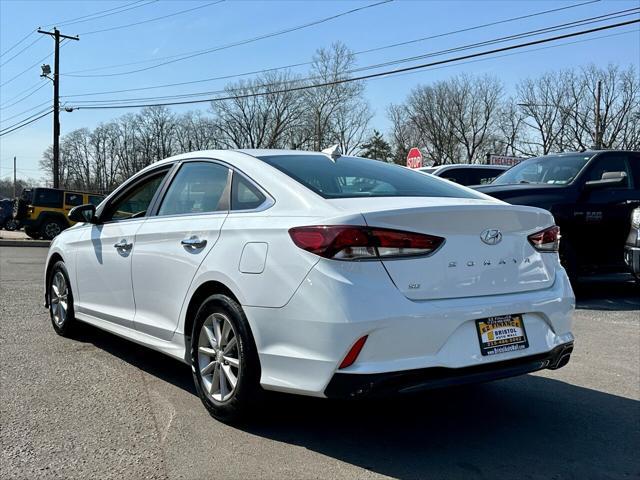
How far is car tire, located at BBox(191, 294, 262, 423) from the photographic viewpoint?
3396 millimetres

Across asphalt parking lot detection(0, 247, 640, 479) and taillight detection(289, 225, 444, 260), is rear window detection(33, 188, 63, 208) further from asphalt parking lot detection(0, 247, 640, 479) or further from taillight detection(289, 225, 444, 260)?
taillight detection(289, 225, 444, 260)

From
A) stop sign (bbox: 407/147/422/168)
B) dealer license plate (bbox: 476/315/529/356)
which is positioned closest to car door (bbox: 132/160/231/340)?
dealer license plate (bbox: 476/315/529/356)

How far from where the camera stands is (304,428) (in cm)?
366

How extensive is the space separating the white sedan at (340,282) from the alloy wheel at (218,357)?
1 centimetres

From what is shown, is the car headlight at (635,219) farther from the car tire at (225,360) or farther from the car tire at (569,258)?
the car tire at (225,360)

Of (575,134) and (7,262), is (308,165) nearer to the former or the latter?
(7,262)

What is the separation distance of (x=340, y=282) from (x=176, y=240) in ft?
5.05

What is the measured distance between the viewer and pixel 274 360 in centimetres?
323

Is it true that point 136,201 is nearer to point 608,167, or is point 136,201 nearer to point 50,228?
point 608,167

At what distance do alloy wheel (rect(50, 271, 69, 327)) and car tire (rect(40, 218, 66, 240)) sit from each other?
694 inches

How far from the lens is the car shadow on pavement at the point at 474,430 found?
3.18 metres

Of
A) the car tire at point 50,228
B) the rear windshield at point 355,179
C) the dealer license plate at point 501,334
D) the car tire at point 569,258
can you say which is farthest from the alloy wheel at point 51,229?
the dealer license plate at point 501,334

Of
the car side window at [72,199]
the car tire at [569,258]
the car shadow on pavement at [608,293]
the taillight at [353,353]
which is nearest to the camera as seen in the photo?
the taillight at [353,353]

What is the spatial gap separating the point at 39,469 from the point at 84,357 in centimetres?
222
